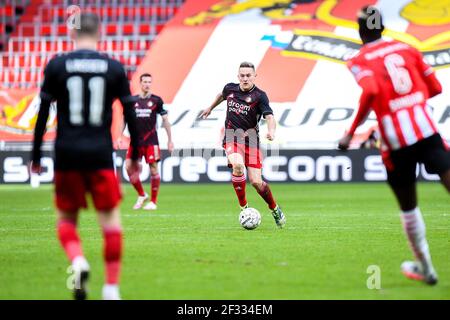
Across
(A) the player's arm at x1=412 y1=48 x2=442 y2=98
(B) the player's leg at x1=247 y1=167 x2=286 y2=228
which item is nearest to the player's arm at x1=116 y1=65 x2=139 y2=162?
(A) the player's arm at x1=412 y1=48 x2=442 y2=98

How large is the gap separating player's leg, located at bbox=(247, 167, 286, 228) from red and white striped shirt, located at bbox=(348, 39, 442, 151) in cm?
522

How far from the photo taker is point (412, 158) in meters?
7.99

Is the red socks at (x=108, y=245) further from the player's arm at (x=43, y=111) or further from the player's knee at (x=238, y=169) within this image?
the player's knee at (x=238, y=169)

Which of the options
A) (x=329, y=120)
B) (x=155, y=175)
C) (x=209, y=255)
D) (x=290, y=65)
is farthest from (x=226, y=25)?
(x=209, y=255)

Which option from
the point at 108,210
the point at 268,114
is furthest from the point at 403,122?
the point at 268,114

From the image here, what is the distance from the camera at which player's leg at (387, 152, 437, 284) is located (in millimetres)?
7957

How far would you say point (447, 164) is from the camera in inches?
310

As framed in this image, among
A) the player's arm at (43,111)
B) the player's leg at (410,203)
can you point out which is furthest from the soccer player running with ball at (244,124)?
the player's arm at (43,111)

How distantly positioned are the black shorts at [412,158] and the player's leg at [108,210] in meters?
2.35

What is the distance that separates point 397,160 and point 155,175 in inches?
408

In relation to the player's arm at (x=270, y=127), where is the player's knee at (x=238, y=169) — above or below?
below

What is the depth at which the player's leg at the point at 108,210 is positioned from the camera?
6.95 m

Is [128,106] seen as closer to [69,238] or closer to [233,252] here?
[69,238]
